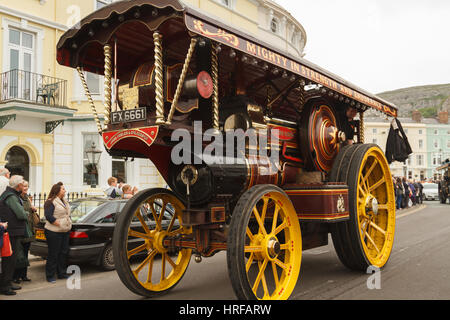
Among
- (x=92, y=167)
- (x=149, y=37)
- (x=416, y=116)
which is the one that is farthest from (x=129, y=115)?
(x=416, y=116)

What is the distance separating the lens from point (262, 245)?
172 inches

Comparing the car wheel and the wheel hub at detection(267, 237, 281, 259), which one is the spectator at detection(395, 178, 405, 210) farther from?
the wheel hub at detection(267, 237, 281, 259)

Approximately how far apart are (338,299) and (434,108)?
154m

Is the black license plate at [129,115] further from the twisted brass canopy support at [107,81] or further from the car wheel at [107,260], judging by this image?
the car wheel at [107,260]

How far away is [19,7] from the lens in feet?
43.1

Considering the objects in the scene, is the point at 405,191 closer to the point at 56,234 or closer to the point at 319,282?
the point at 319,282

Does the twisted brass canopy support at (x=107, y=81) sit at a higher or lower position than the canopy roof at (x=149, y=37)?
lower

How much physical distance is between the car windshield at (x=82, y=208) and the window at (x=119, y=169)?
784 centimetres

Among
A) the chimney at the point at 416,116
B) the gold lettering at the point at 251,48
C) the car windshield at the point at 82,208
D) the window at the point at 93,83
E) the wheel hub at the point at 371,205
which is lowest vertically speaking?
the car windshield at the point at 82,208

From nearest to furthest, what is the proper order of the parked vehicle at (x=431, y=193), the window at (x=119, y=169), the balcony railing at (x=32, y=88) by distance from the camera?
the balcony railing at (x=32, y=88)
the window at (x=119, y=169)
the parked vehicle at (x=431, y=193)

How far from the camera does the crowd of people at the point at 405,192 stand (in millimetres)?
20828

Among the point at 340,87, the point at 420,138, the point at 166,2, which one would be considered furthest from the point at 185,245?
the point at 420,138

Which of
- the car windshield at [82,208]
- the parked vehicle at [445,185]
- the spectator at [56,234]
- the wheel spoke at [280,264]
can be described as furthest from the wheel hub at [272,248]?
the parked vehicle at [445,185]

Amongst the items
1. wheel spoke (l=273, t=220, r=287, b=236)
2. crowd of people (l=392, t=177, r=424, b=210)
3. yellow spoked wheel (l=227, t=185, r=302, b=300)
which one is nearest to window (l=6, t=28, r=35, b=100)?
yellow spoked wheel (l=227, t=185, r=302, b=300)
